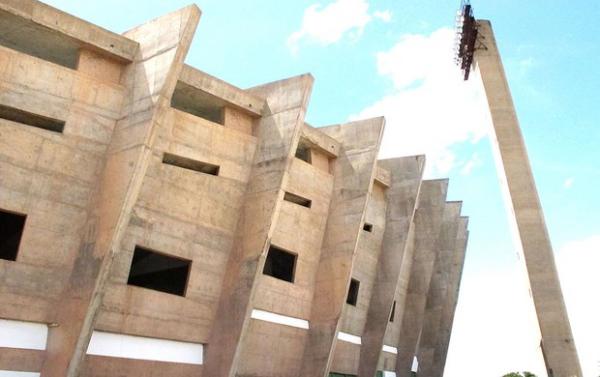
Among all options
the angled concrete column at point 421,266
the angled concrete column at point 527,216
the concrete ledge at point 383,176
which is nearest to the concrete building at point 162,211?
the concrete ledge at point 383,176

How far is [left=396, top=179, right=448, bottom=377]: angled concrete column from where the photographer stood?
27344 mm

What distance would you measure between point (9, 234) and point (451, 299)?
82.5ft

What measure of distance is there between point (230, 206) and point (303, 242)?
4036 mm

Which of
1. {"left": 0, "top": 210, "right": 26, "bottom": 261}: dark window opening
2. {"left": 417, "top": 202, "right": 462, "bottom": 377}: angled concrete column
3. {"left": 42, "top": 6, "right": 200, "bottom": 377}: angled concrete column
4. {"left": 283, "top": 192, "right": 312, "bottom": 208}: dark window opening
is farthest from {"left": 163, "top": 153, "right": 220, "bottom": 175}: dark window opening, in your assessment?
{"left": 417, "top": 202, "right": 462, "bottom": 377}: angled concrete column

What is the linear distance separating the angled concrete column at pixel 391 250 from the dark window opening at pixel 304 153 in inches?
227

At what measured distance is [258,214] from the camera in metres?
16.8

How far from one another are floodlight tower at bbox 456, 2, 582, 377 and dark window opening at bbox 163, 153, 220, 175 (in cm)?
1019

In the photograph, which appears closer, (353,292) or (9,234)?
(9,234)

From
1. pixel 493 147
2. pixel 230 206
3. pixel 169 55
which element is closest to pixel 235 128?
pixel 230 206

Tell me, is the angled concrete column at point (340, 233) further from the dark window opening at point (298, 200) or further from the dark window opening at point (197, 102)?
the dark window opening at point (197, 102)

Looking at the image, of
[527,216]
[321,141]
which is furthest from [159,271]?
[527,216]

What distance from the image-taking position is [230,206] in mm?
17281

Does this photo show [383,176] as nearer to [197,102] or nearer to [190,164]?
[197,102]

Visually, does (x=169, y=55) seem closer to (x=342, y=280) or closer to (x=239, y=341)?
(x=239, y=341)
